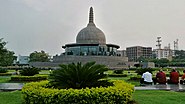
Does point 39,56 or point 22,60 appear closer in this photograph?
point 39,56

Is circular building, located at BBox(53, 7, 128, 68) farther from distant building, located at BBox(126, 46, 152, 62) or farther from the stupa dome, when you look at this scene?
distant building, located at BBox(126, 46, 152, 62)

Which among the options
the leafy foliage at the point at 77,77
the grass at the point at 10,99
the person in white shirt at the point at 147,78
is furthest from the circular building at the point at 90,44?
the leafy foliage at the point at 77,77

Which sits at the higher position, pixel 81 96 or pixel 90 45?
pixel 90 45

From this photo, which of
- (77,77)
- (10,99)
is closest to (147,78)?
(77,77)

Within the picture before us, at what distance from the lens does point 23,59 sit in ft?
454

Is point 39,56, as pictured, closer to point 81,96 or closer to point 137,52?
point 137,52

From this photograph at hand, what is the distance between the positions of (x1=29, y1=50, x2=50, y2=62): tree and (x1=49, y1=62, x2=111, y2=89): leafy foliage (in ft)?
254

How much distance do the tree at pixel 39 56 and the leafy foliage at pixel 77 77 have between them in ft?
254

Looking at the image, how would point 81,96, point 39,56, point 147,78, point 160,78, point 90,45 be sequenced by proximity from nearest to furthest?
point 81,96 → point 147,78 → point 160,78 → point 90,45 → point 39,56

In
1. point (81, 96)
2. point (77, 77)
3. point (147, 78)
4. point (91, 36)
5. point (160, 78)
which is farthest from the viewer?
point (91, 36)

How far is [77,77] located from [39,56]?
79995 millimetres

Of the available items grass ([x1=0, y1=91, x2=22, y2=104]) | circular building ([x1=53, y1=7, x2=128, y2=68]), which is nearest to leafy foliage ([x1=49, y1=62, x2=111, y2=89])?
Result: grass ([x1=0, y1=91, x2=22, y2=104])

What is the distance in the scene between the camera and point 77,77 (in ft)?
31.5

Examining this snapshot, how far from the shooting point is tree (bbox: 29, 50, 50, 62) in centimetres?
8600
